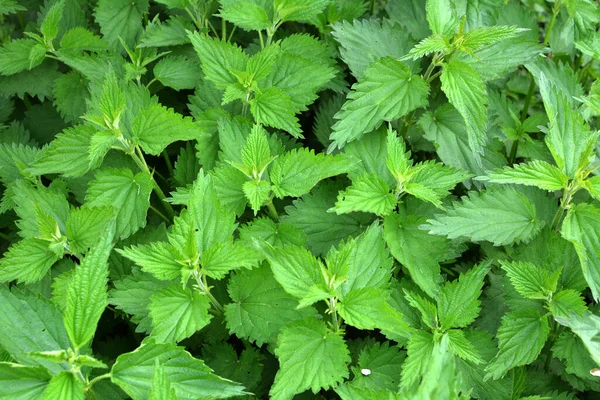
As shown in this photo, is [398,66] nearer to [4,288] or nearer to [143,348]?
[143,348]

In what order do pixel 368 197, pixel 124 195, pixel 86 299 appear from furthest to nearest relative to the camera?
pixel 124 195
pixel 368 197
pixel 86 299

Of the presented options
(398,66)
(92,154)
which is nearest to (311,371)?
(92,154)

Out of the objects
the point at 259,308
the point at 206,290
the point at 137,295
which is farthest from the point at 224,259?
the point at 137,295

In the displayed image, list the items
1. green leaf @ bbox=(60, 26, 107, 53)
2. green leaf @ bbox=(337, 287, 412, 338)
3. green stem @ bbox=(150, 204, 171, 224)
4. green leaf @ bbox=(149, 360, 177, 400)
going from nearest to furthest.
A: 1. green leaf @ bbox=(149, 360, 177, 400)
2. green leaf @ bbox=(337, 287, 412, 338)
3. green stem @ bbox=(150, 204, 171, 224)
4. green leaf @ bbox=(60, 26, 107, 53)

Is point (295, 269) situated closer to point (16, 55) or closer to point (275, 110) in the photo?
point (275, 110)

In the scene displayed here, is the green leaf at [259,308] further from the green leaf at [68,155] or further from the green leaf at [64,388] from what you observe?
the green leaf at [68,155]

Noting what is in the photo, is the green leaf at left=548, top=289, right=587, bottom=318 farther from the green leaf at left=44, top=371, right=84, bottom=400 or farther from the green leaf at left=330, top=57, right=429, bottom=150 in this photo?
the green leaf at left=44, top=371, right=84, bottom=400

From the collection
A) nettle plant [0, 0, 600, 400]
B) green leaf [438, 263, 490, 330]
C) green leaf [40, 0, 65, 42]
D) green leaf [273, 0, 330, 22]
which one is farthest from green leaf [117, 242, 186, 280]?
green leaf [40, 0, 65, 42]
